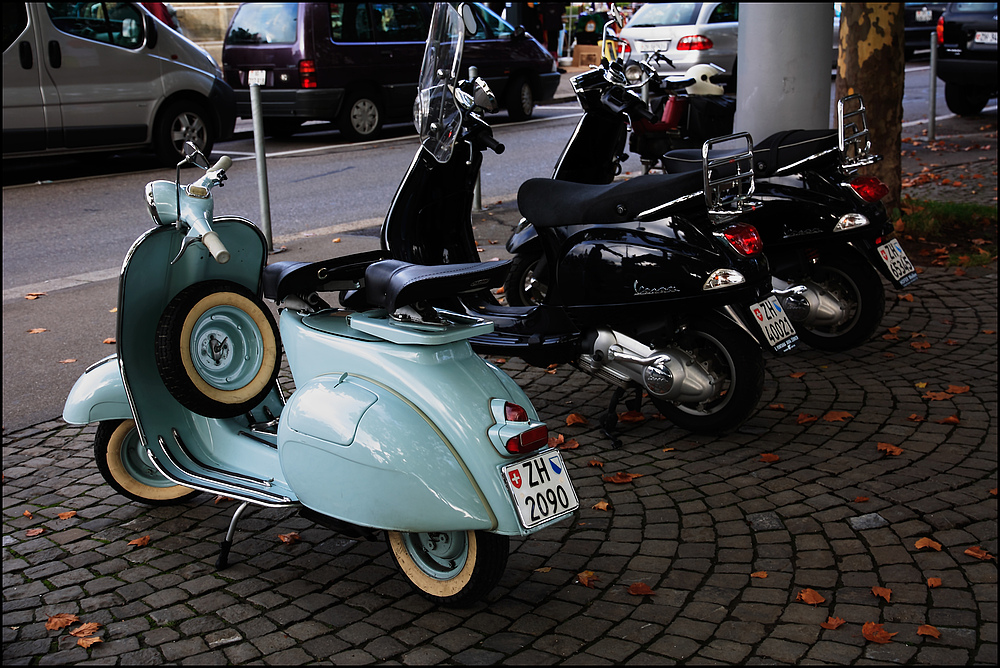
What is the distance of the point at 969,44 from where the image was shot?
43.3 feet

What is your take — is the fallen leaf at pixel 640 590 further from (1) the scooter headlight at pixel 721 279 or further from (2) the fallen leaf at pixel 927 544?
(1) the scooter headlight at pixel 721 279

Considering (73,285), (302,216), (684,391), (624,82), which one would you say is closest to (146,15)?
(302,216)

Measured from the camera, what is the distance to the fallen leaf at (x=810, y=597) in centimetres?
312

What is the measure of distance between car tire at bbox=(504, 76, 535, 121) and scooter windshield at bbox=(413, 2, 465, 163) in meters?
11.0

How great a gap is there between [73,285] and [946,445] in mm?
5806

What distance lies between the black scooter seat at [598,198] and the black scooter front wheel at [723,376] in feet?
1.89

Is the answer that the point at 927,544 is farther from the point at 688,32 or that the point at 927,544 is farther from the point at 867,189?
the point at 688,32

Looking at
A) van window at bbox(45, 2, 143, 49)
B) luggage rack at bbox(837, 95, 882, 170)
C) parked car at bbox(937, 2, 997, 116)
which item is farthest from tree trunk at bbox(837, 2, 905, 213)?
van window at bbox(45, 2, 143, 49)

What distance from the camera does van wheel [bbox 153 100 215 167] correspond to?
37.7 ft

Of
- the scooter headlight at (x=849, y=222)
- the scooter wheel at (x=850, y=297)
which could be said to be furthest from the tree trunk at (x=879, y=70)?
the scooter headlight at (x=849, y=222)

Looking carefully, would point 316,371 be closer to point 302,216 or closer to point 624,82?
point 624,82

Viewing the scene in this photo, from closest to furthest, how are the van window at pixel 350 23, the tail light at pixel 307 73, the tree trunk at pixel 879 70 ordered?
the tree trunk at pixel 879 70
the tail light at pixel 307 73
the van window at pixel 350 23

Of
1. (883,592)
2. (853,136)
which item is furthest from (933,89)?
(883,592)

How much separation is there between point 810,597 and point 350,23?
38.6 feet
